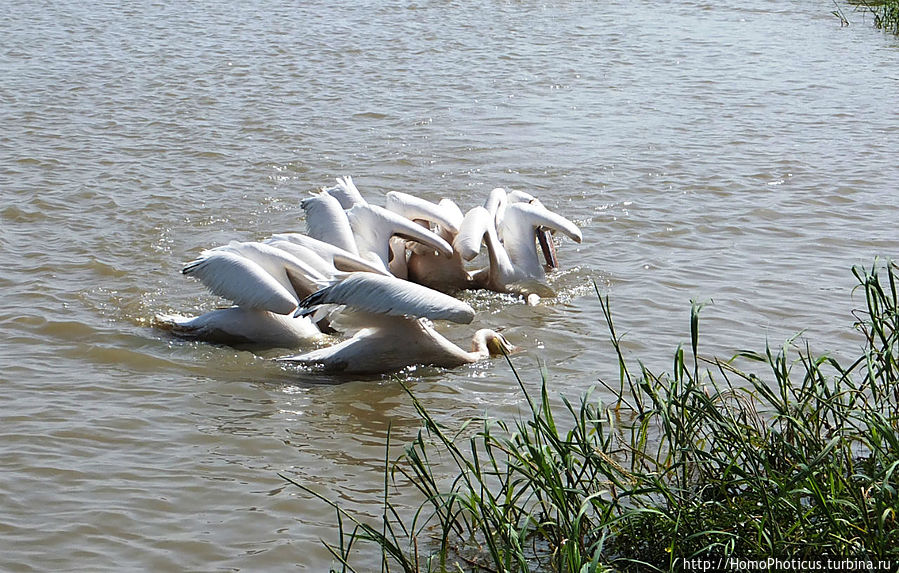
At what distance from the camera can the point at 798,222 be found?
6895mm

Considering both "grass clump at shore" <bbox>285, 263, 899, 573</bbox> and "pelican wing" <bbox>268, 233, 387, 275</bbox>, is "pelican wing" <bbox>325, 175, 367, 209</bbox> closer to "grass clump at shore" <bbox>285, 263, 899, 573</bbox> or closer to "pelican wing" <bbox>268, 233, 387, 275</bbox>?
"pelican wing" <bbox>268, 233, 387, 275</bbox>

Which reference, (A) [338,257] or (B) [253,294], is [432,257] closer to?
(A) [338,257]

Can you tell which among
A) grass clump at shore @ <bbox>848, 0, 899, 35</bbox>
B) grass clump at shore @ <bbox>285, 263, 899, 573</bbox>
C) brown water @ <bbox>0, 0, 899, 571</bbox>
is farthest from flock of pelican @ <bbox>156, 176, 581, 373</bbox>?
grass clump at shore @ <bbox>848, 0, 899, 35</bbox>

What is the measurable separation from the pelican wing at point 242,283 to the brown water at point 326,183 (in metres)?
0.27

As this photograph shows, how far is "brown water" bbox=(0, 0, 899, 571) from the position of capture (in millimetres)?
3773

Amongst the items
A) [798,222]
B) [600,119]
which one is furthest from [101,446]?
[600,119]

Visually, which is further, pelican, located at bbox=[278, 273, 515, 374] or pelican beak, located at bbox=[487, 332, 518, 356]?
pelican beak, located at bbox=[487, 332, 518, 356]

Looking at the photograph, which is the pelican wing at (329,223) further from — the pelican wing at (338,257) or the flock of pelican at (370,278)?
the pelican wing at (338,257)

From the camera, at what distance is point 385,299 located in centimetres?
445

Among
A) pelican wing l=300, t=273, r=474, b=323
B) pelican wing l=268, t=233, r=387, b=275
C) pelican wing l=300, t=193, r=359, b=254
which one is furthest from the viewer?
pelican wing l=300, t=193, r=359, b=254

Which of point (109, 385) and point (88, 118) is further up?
point (88, 118)

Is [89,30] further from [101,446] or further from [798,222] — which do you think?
[101,446]

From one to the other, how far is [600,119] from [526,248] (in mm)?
3808

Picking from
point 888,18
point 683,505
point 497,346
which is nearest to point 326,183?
point 497,346
